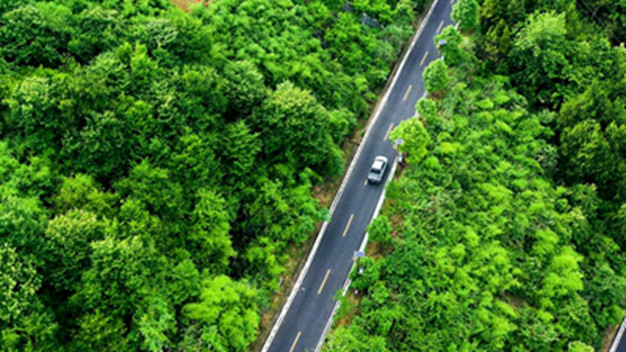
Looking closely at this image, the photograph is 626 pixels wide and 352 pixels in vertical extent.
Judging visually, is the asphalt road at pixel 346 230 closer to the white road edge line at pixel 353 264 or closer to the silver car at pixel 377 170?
the white road edge line at pixel 353 264

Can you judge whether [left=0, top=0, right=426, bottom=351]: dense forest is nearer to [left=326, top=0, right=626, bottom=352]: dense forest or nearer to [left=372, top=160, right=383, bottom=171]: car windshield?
[left=372, top=160, right=383, bottom=171]: car windshield

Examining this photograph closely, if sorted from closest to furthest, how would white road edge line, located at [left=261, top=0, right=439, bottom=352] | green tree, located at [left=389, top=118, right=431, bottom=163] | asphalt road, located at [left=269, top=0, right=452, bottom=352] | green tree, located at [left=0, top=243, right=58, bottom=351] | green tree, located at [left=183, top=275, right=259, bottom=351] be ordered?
1. green tree, located at [left=0, top=243, right=58, bottom=351]
2. green tree, located at [left=183, top=275, right=259, bottom=351]
3. white road edge line, located at [left=261, top=0, right=439, bottom=352]
4. asphalt road, located at [left=269, top=0, right=452, bottom=352]
5. green tree, located at [left=389, top=118, right=431, bottom=163]

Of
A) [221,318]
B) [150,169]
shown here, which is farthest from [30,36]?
[221,318]

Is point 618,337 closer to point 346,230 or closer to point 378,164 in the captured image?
point 378,164

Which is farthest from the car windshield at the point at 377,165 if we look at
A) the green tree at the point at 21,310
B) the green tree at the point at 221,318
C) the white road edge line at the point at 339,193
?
the green tree at the point at 21,310

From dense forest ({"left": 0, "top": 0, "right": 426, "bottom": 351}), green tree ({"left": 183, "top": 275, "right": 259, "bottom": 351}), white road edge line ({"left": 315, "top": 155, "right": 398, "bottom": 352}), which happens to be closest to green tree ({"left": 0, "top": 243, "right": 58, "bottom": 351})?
dense forest ({"left": 0, "top": 0, "right": 426, "bottom": 351})

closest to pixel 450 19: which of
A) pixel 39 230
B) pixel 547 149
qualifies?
pixel 547 149

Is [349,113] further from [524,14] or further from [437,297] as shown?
[524,14]
